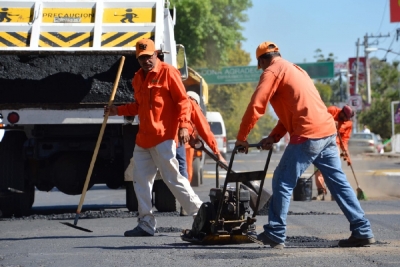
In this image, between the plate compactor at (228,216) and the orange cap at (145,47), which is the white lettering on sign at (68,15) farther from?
the plate compactor at (228,216)

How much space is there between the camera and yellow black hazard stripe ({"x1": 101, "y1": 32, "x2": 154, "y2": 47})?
11.6 meters

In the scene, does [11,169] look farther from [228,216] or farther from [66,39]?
[228,216]

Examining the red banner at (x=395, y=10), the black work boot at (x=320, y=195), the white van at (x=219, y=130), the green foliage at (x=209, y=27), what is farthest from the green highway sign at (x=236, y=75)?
the black work boot at (x=320, y=195)

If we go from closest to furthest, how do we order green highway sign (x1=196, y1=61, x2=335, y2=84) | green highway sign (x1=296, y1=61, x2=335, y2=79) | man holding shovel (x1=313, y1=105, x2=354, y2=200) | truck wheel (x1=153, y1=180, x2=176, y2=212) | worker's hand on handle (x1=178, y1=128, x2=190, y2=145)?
worker's hand on handle (x1=178, y1=128, x2=190, y2=145)
truck wheel (x1=153, y1=180, x2=176, y2=212)
man holding shovel (x1=313, y1=105, x2=354, y2=200)
green highway sign (x1=196, y1=61, x2=335, y2=84)
green highway sign (x1=296, y1=61, x2=335, y2=79)

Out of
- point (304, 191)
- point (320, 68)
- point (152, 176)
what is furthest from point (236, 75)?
point (152, 176)

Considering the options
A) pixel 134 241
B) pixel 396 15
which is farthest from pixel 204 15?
pixel 134 241

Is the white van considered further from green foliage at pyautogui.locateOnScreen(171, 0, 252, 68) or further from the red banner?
the red banner

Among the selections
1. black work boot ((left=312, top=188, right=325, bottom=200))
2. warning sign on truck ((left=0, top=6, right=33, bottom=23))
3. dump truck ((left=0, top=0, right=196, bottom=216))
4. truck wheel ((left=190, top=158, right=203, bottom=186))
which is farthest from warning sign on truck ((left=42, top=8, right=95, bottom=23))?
truck wheel ((left=190, top=158, right=203, bottom=186))

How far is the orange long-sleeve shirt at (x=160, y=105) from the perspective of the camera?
920 cm

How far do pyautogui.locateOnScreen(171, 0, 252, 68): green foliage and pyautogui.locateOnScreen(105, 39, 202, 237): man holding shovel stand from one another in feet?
87.5

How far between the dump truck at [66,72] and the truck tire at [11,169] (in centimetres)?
1

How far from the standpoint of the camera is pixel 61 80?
1160 centimetres

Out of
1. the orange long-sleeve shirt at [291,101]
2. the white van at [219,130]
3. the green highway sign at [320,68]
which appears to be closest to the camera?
the orange long-sleeve shirt at [291,101]

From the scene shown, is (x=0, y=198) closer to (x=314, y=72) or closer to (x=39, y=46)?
(x=39, y=46)
